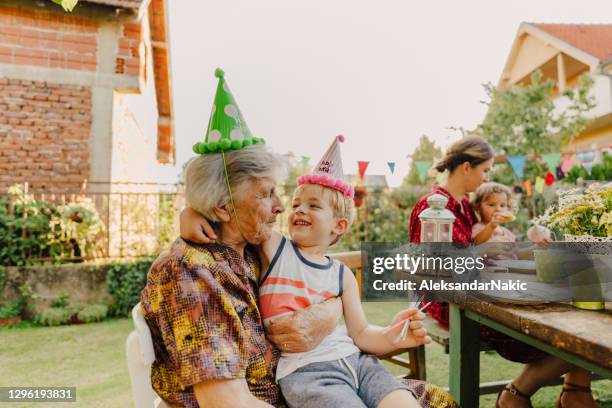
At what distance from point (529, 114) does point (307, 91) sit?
21.9 feet

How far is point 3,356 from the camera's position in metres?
4.44

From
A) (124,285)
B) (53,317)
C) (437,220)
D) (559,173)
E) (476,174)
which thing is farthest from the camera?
(559,173)

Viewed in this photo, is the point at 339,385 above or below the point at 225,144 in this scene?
below

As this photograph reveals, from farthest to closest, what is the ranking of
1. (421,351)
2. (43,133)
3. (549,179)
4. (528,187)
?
(528,187), (549,179), (43,133), (421,351)

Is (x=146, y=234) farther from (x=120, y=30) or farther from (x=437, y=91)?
(x=437, y=91)

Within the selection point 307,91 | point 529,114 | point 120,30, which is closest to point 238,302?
point 120,30

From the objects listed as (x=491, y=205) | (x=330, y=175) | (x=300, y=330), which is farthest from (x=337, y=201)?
(x=491, y=205)

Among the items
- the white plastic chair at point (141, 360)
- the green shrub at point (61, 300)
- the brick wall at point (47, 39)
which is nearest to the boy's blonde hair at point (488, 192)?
the white plastic chair at point (141, 360)

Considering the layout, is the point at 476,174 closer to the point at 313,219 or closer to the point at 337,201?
the point at 337,201

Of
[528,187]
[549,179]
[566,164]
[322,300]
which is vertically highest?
[566,164]

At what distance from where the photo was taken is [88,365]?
410 centimetres

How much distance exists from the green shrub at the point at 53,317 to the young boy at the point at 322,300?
16.9 feet

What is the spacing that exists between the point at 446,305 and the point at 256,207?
1.70 m

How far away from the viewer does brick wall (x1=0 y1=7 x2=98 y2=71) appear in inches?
268
